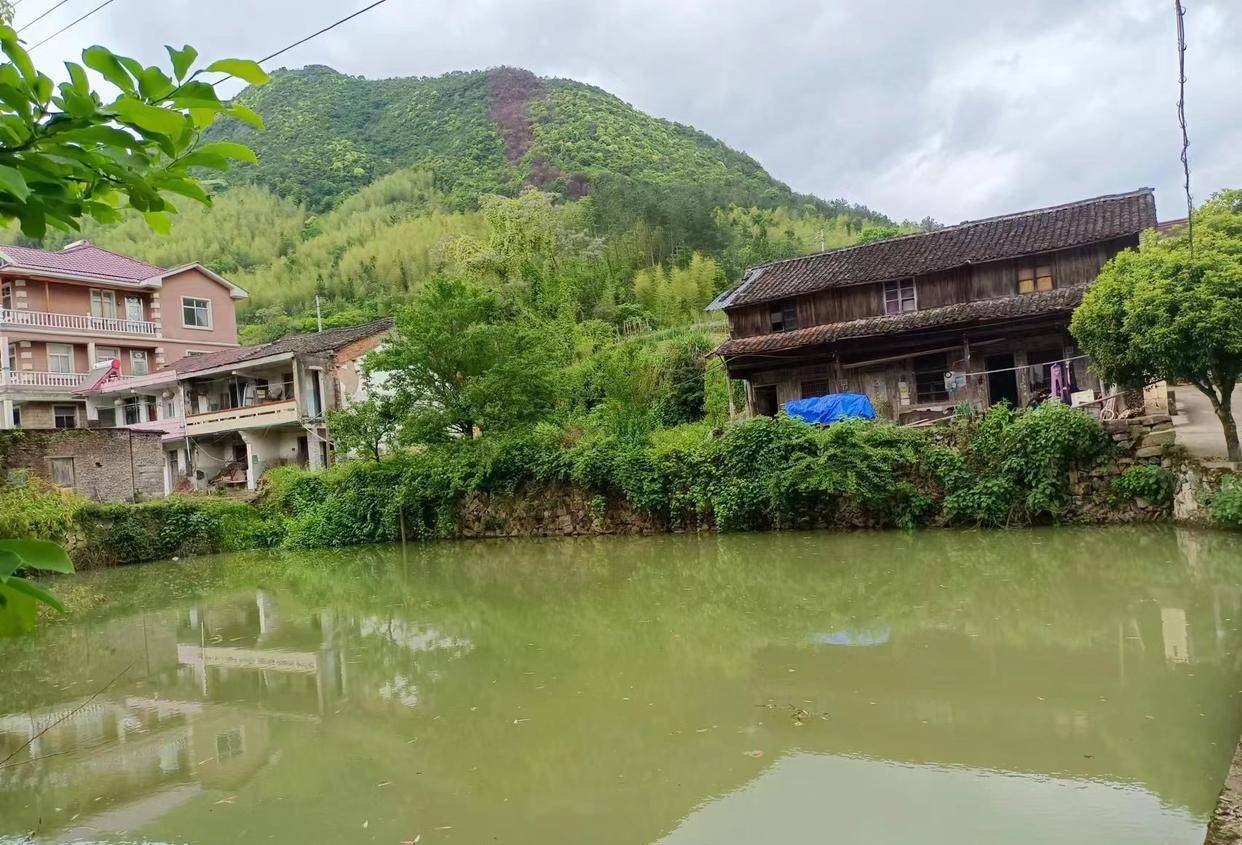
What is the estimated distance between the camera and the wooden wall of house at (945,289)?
19422 mm

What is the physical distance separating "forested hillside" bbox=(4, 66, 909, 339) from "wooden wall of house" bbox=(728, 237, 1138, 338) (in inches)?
351

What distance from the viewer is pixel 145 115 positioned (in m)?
1.32

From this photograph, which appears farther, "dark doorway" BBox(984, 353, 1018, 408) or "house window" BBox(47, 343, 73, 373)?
"house window" BBox(47, 343, 73, 373)

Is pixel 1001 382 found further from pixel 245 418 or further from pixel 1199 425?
pixel 245 418

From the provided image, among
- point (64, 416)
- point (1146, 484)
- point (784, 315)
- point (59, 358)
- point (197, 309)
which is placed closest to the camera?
point (1146, 484)

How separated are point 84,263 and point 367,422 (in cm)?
1862

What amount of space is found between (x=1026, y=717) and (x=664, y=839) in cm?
281

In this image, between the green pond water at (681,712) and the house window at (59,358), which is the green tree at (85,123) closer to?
the green pond water at (681,712)

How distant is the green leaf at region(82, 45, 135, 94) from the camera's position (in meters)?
1.31

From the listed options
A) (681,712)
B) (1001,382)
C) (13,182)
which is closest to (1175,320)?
(1001,382)

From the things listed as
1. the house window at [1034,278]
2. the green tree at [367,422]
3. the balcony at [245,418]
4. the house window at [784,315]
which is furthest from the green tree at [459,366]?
the house window at [1034,278]

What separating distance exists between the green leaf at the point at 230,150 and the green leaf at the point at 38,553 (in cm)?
78

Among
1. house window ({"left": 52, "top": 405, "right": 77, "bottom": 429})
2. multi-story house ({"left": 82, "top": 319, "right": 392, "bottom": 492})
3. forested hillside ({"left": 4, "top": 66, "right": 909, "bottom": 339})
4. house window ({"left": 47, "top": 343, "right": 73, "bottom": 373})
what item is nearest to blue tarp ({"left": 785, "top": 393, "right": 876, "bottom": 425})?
forested hillside ({"left": 4, "top": 66, "right": 909, "bottom": 339})

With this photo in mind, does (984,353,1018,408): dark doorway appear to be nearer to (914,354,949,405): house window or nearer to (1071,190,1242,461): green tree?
(914,354,949,405): house window
